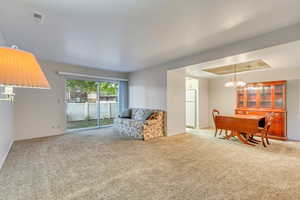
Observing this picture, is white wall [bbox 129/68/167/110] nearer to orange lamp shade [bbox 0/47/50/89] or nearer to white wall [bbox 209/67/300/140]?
white wall [bbox 209/67/300/140]

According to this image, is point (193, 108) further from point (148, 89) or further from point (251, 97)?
point (148, 89)

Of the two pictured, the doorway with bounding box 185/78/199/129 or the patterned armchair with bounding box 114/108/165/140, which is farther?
the doorway with bounding box 185/78/199/129

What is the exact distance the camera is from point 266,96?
4.88 metres

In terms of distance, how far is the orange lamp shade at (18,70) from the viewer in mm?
815

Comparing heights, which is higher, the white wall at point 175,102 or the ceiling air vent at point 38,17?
the ceiling air vent at point 38,17

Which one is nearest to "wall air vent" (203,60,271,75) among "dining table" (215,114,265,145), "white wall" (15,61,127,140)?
"dining table" (215,114,265,145)

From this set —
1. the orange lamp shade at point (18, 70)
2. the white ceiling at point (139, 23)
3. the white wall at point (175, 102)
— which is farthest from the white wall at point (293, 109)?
the orange lamp shade at point (18, 70)

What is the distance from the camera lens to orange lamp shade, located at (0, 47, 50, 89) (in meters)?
0.82

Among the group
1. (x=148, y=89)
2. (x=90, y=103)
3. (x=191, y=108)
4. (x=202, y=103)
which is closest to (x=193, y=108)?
(x=191, y=108)

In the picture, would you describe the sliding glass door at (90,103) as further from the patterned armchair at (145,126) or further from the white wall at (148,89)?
the patterned armchair at (145,126)

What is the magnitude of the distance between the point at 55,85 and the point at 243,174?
5.49m

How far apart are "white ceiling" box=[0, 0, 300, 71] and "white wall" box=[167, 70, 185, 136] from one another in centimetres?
149

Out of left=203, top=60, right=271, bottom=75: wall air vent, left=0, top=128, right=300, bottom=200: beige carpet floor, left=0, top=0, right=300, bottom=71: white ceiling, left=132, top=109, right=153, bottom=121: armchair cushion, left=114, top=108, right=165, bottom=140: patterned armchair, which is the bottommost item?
left=0, top=128, right=300, bottom=200: beige carpet floor

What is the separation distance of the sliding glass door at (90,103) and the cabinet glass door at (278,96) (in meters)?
5.77
